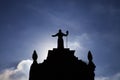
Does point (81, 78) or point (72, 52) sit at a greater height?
point (72, 52)

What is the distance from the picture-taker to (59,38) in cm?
2764

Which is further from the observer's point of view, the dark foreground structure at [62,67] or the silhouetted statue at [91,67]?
the silhouetted statue at [91,67]

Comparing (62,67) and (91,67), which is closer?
(62,67)

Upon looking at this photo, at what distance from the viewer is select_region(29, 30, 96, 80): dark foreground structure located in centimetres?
2422

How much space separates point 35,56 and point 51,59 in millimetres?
2270

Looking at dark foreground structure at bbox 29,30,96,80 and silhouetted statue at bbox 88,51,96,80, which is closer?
dark foreground structure at bbox 29,30,96,80

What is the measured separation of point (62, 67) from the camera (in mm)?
24672

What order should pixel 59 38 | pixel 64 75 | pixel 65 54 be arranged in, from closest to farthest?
pixel 64 75, pixel 65 54, pixel 59 38

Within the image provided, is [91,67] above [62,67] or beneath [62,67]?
above

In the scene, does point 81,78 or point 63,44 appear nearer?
point 81,78

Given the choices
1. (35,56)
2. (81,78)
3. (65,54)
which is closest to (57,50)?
(65,54)

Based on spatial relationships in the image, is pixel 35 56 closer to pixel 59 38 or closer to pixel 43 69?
pixel 43 69

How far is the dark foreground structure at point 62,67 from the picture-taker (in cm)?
2422

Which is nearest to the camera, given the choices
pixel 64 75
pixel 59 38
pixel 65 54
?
pixel 64 75
